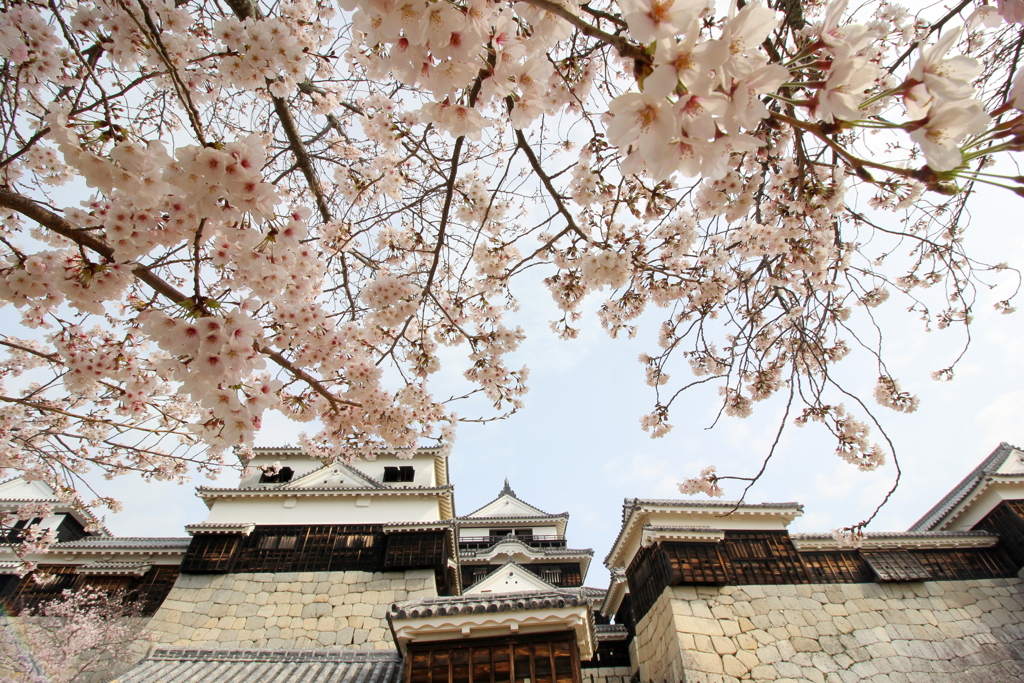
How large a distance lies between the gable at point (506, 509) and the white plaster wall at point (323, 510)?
8.49 meters

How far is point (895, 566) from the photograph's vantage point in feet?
39.7

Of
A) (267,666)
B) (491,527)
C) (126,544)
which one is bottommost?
(267,666)

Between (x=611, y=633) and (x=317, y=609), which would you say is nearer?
(x=317, y=609)

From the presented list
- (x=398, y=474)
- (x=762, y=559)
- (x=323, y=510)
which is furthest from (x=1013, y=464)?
(x=323, y=510)

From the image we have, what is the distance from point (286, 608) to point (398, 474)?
5176mm

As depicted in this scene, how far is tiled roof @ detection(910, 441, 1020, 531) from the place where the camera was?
13.7 meters

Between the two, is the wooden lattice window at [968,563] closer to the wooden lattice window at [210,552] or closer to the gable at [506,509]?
the gable at [506,509]

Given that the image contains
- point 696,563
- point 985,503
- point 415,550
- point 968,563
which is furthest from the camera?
point 415,550

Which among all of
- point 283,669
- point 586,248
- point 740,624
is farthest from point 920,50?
point 740,624

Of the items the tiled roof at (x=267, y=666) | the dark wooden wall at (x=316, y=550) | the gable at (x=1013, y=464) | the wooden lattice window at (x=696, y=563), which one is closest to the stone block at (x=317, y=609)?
the dark wooden wall at (x=316, y=550)

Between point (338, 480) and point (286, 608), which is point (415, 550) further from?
point (338, 480)

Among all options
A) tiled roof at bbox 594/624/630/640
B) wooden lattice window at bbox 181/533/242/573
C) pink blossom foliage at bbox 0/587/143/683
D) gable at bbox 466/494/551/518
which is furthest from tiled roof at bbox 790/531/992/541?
pink blossom foliage at bbox 0/587/143/683

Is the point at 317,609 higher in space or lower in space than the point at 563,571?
lower

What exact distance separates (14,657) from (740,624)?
15521 millimetres
